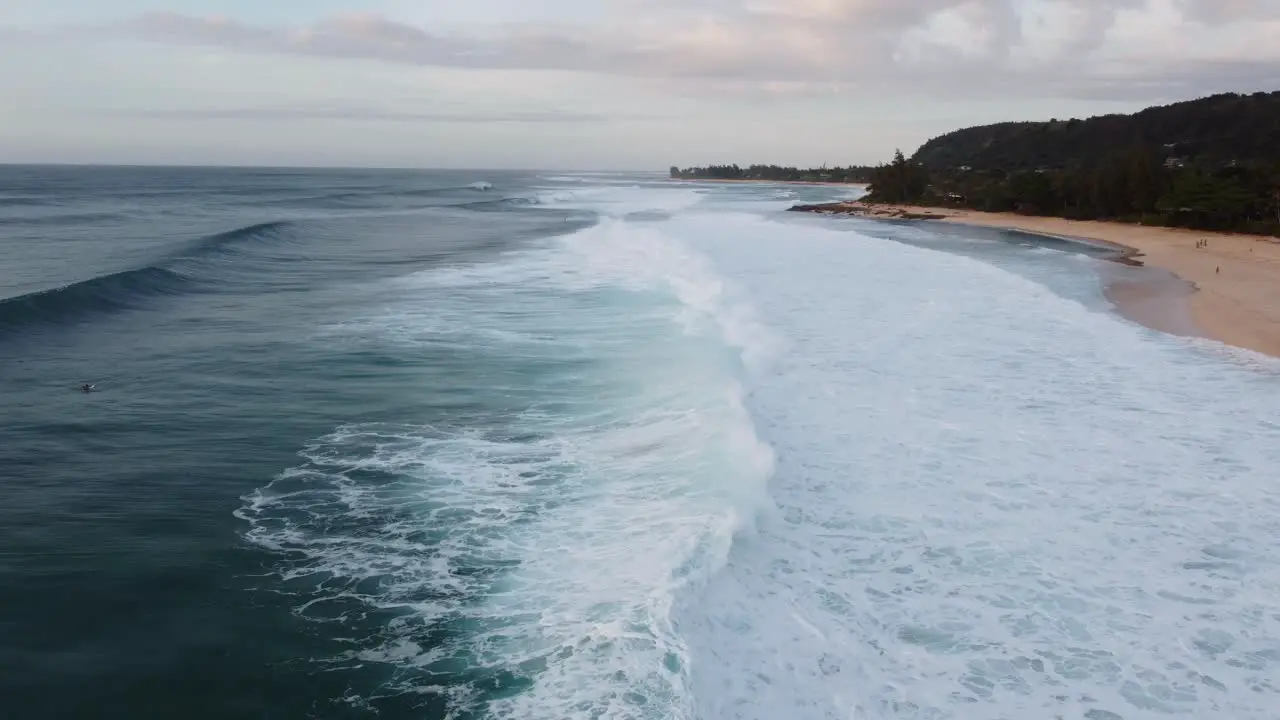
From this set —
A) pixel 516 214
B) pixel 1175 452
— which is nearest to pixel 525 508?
pixel 1175 452

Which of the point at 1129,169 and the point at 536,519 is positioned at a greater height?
the point at 1129,169

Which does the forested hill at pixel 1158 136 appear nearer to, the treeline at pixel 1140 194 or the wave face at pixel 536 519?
the treeline at pixel 1140 194

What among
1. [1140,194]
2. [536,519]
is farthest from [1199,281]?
[1140,194]

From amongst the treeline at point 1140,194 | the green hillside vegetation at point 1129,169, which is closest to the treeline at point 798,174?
the green hillside vegetation at point 1129,169

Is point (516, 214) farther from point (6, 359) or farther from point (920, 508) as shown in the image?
point (920, 508)

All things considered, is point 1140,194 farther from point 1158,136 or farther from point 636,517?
point 1158,136
